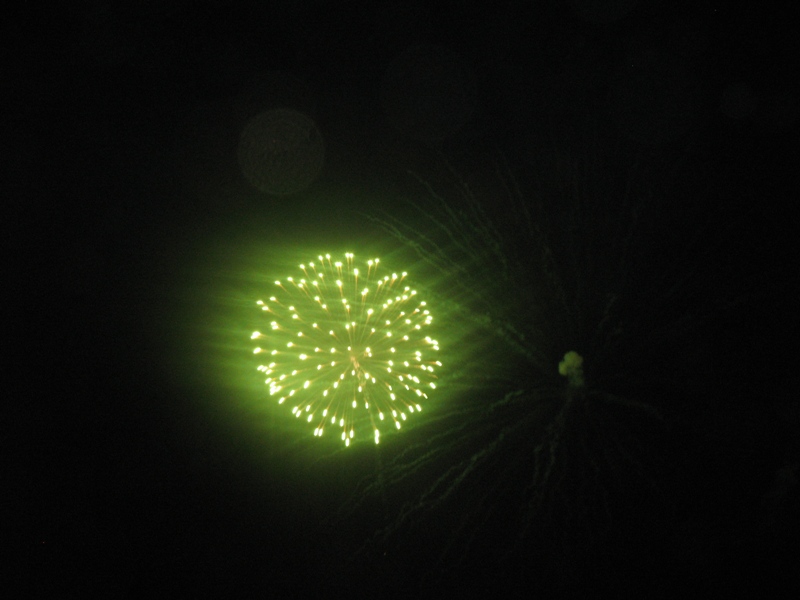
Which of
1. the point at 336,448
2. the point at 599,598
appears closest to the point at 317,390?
the point at 336,448

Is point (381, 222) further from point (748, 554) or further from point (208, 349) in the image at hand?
point (748, 554)

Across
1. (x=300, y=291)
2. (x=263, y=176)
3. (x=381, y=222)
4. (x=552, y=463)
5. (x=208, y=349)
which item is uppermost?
(x=263, y=176)

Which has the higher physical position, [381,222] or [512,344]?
[381,222]

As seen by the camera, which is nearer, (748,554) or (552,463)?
(748,554)

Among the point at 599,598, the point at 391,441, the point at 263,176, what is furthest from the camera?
the point at 263,176

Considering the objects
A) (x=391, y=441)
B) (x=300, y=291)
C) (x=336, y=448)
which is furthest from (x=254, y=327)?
(x=391, y=441)

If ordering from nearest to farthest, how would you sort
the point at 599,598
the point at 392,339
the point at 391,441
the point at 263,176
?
1. the point at 392,339
2. the point at 599,598
3. the point at 391,441
4. the point at 263,176

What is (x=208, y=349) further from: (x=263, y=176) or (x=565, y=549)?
(x=565, y=549)
